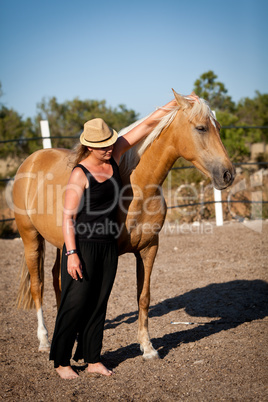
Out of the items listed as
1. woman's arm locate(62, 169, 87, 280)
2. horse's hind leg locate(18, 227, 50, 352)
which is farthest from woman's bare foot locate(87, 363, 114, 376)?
horse's hind leg locate(18, 227, 50, 352)

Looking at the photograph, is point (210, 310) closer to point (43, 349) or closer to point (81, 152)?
point (43, 349)

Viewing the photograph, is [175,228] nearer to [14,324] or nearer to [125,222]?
[14,324]

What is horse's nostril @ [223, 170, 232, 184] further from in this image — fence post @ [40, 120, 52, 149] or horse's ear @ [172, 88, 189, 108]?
fence post @ [40, 120, 52, 149]

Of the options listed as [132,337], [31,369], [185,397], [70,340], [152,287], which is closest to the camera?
[185,397]

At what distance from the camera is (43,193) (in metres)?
3.39

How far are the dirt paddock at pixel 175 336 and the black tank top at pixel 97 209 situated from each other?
103 cm

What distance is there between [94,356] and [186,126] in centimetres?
179

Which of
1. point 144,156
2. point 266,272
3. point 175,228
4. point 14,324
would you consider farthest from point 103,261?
point 175,228

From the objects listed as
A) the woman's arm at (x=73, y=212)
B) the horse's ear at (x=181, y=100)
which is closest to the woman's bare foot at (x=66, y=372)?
the woman's arm at (x=73, y=212)

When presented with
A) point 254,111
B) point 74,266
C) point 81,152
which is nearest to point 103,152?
point 81,152

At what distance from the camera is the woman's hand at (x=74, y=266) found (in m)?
2.52

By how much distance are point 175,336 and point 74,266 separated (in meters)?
1.50

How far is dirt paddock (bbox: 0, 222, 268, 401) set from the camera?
8.25 feet

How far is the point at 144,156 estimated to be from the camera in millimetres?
2934
